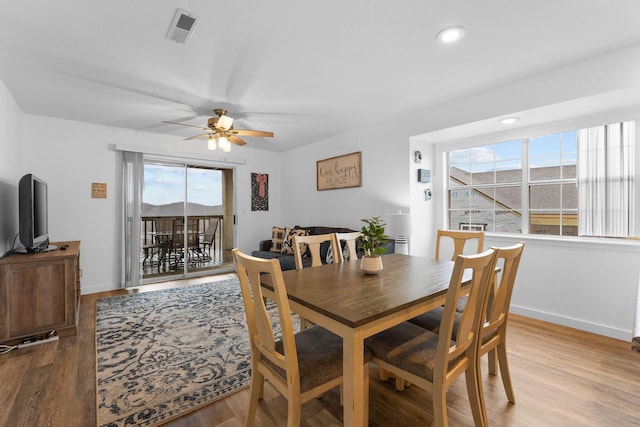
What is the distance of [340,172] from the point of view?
4773 millimetres

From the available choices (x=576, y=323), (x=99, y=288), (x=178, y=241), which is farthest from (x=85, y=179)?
(x=576, y=323)

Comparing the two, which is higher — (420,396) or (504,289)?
(504,289)

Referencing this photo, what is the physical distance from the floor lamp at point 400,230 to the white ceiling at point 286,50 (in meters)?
1.35

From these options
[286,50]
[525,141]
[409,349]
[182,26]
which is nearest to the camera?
→ [409,349]

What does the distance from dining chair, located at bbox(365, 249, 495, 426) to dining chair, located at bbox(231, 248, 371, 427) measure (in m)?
0.15

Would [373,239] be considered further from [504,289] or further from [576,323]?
[576,323]

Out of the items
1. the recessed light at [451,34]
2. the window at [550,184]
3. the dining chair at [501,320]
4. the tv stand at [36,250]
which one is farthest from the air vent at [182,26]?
the window at [550,184]

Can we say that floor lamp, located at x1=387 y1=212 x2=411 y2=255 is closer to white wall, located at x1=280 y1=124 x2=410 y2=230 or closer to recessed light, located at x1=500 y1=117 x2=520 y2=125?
white wall, located at x1=280 y1=124 x2=410 y2=230

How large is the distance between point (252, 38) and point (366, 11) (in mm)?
832

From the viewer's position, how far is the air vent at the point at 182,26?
187 centimetres

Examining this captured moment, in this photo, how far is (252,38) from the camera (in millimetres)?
2121

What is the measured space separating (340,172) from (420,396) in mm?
3474

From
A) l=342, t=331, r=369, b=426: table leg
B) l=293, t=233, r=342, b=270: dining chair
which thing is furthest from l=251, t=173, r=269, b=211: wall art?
l=342, t=331, r=369, b=426: table leg

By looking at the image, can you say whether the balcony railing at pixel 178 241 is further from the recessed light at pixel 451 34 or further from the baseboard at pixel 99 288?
the recessed light at pixel 451 34
